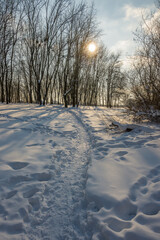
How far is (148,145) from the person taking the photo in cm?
376

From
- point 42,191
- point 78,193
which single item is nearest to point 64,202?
point 78,193

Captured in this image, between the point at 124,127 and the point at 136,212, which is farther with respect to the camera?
the point at 124,127

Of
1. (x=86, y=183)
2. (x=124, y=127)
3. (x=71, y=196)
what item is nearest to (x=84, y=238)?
(x=71, y=196)

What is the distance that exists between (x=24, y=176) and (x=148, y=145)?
333 cm

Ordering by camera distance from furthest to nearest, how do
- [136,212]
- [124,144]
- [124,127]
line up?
[124,127] < [124,144] < [136,212]

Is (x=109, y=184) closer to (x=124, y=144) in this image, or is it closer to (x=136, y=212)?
(x=136, y=212)

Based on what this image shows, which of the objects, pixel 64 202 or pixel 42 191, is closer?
pixel 64 202

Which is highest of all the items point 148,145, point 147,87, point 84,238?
point 147,87

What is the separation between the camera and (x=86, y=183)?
2287 millimetres

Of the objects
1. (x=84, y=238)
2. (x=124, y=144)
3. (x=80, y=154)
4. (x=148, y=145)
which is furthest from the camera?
(x=124, y=144)

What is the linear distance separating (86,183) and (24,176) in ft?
3.67

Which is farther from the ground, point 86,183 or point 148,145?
point 148,145

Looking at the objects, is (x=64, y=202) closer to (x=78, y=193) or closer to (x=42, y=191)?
(x=78, y=193)

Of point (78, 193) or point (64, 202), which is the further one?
point (78, 193)
